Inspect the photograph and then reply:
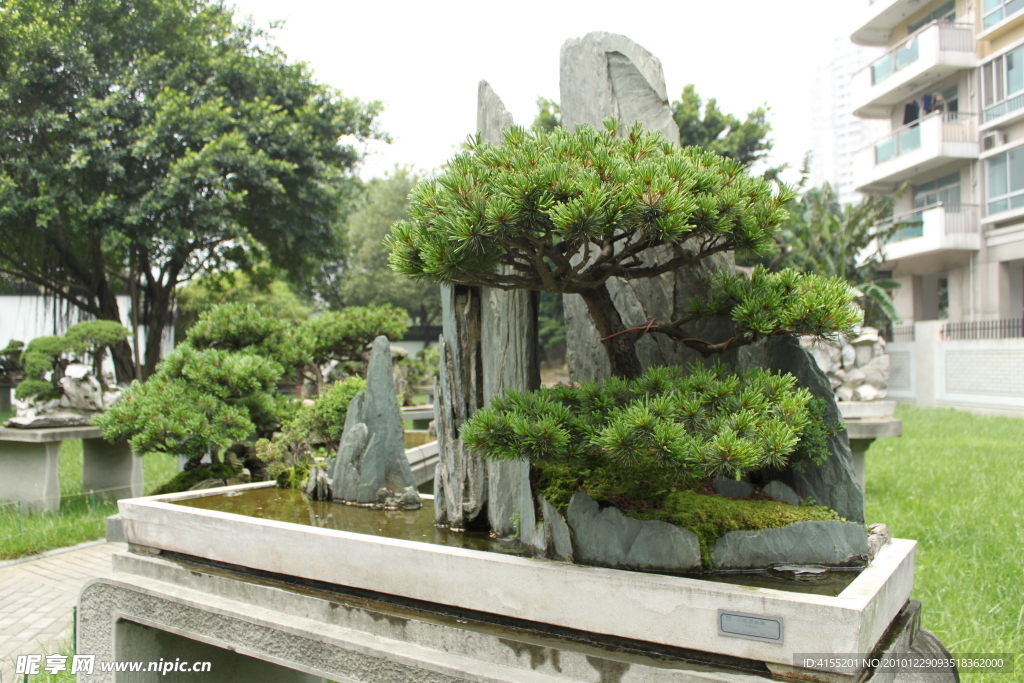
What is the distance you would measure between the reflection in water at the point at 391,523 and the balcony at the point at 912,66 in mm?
16585

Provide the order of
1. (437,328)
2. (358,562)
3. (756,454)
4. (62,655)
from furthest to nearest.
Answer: (437,328), (62,655), (358,562), (756,454)

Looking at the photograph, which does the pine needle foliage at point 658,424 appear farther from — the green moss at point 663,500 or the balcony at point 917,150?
the balcony at point 917,150

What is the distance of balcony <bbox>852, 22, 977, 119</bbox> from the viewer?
15.1 m

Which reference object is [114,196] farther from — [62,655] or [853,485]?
[853,485]

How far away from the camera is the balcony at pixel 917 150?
609 inches

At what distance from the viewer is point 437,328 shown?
87.1 ft

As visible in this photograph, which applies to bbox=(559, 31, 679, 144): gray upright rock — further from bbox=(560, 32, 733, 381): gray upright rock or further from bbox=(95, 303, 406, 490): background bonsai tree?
bbox=(95, 303, 406, 490): background bonsai tree

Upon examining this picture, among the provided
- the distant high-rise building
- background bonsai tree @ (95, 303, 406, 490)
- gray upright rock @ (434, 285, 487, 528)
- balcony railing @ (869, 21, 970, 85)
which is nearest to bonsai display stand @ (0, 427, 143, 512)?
background bonsai tree @ (95, 303, 406, 490)

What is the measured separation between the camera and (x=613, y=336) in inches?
99.4

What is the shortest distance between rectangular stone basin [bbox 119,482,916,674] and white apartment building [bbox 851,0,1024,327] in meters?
15.7

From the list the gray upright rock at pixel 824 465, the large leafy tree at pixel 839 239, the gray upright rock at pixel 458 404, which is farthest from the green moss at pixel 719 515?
Answer: the large leafy tree at pixel 839 239

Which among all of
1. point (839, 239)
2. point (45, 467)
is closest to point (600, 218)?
point (45, 467)

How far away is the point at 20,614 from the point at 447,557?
374 cm

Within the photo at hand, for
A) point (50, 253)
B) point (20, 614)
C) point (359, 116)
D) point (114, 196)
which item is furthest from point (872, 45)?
point (20, 614)
